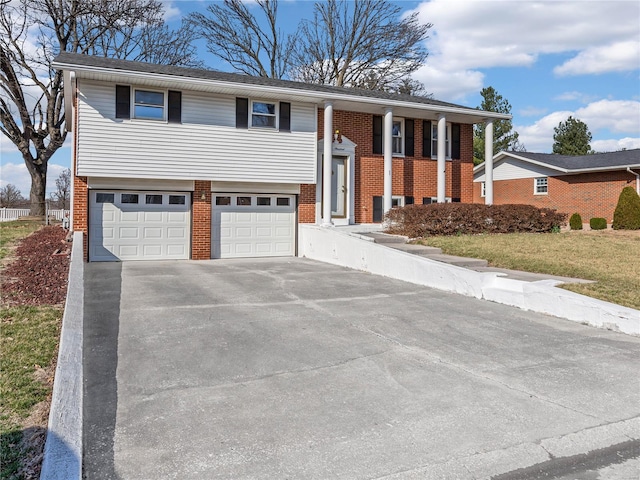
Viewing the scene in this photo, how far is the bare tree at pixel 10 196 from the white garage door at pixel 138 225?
33550 mm

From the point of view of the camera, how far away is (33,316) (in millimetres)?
6672

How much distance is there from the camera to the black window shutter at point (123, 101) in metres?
13.7

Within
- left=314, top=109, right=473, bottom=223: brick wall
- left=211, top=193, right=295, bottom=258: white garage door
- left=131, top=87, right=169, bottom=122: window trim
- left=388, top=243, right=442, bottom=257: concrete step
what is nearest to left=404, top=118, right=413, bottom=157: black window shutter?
left=314, top=109, right=473, bottom=223: brick wall

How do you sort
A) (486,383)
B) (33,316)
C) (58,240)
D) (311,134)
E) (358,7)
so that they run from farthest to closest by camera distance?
(358,7) < (311,134) < (58,240) < (33,316) < (486,383)

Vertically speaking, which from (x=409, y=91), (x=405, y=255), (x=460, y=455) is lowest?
(x=460, y=455)

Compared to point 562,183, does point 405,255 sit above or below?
below

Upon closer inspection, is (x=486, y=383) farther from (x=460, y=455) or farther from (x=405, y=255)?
(x=405, y=255)

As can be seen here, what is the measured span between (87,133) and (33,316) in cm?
809

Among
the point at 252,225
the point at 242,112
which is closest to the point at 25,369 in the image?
the point at 252,225

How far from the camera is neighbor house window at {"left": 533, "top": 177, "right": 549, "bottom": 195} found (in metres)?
27.8

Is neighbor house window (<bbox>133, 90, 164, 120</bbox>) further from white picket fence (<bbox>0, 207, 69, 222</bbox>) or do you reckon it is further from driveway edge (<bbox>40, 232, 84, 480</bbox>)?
white picket fence (<bbox>0, 207, 69, 222</bbox>)

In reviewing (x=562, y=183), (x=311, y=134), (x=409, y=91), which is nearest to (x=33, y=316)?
(x=311, y=134)

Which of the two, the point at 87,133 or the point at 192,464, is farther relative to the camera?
the point at 87,133

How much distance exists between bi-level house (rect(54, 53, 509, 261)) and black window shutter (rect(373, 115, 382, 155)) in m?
0.06
